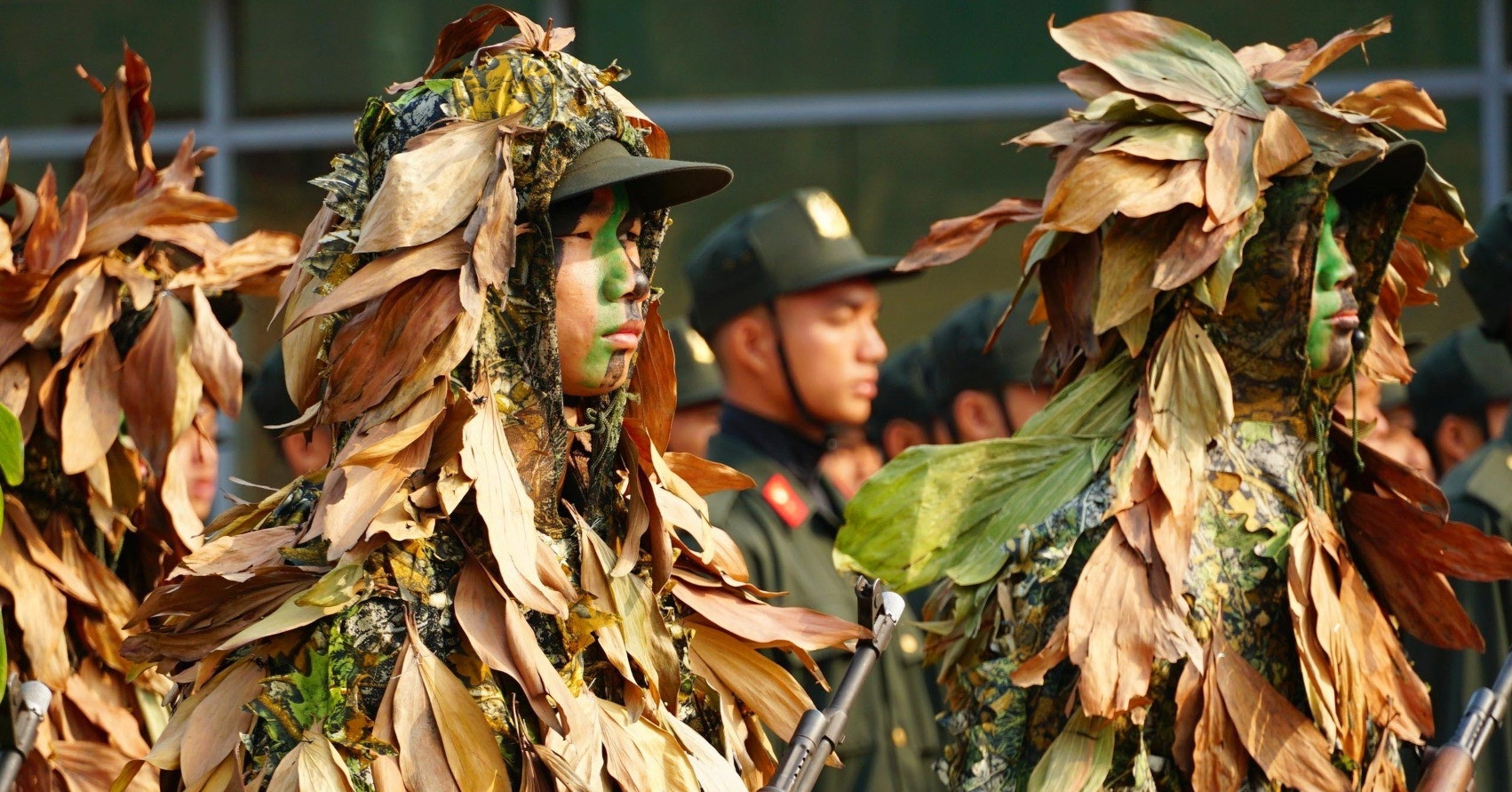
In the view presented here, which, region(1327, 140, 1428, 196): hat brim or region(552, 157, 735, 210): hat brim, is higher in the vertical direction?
region(552, 157, 735, 210): hat brim

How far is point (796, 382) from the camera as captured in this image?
5.70 meters

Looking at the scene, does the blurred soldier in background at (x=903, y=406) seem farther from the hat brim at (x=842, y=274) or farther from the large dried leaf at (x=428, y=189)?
the large dried leaf at (x=428, y=189)

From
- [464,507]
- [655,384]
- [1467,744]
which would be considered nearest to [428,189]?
[464,507]

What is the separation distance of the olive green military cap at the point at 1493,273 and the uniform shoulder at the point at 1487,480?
0.35m

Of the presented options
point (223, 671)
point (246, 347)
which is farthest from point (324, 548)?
point (246, 347)

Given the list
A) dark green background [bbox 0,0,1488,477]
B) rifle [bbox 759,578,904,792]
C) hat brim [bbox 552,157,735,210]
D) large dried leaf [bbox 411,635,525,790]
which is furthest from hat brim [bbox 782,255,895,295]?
dark green background [bbox 0,0,1488,477]

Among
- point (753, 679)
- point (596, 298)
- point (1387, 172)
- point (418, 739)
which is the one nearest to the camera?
point (418, 739)

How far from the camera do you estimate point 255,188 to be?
9.04m

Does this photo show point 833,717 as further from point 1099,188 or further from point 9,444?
point 1099,188

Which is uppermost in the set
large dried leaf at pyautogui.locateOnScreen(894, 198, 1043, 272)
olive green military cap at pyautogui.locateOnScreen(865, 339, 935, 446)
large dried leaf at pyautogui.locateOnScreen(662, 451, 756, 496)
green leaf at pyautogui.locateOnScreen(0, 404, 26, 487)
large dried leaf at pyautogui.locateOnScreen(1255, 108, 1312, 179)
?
large dried leaf at pyautogui.locateOnScreen(1255, 108, 1312, 179)

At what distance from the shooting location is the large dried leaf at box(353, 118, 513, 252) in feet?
10.2

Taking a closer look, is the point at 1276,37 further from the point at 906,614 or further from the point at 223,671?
the point at 223,671

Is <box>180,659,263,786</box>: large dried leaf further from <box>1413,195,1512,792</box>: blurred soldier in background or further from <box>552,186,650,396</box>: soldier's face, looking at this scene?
<box>1413,195,1512,792</box>: blurred soldier in background

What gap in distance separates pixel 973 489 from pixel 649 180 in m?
1.32
